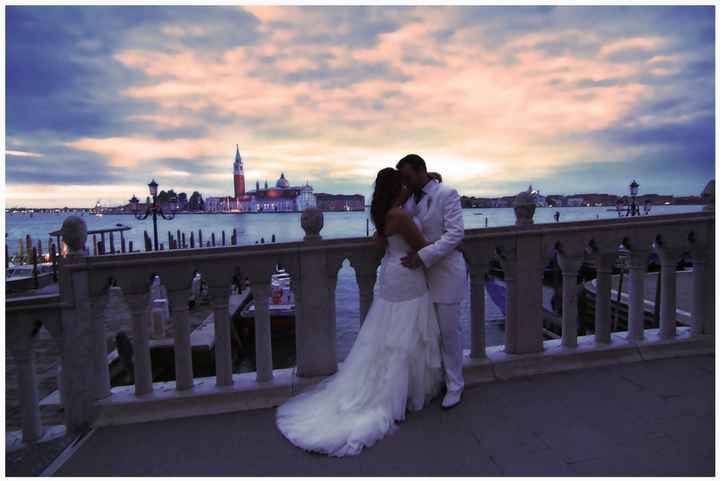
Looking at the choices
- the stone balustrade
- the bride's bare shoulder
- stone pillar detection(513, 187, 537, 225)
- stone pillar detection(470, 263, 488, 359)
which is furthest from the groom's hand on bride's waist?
stone pillar detection(513, 187, 537, 225)

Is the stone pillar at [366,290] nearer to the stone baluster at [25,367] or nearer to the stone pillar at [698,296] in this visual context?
the stone baluster at [25,367]

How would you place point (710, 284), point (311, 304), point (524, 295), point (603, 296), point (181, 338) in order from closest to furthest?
point (181, 338) → point (311, 304) → point (524, 295) → point (603, 296) → point (710, 284)

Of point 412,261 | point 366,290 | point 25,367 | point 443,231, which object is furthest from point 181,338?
point 443,231

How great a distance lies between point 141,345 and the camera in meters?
3.54

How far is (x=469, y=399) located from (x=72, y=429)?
3053mm

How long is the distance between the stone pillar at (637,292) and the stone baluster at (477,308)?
4.86 feet

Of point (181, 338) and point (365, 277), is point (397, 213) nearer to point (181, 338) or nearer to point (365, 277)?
point (365, 277)

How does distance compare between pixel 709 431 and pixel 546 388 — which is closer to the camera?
pixel 709 431

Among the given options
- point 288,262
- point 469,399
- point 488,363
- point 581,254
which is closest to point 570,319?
point 581,254

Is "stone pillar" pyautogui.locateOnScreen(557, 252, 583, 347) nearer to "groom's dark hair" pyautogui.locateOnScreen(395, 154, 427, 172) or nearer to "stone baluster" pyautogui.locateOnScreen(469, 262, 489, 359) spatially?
"stone baluster" pyautogui.locateOnScreen(469, 262, 489, 359)

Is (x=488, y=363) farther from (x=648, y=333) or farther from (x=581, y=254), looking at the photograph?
(x=648, y=333)

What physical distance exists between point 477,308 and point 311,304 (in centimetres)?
148

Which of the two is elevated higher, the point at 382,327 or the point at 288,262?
the point at 288,262

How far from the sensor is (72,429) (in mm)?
3393
